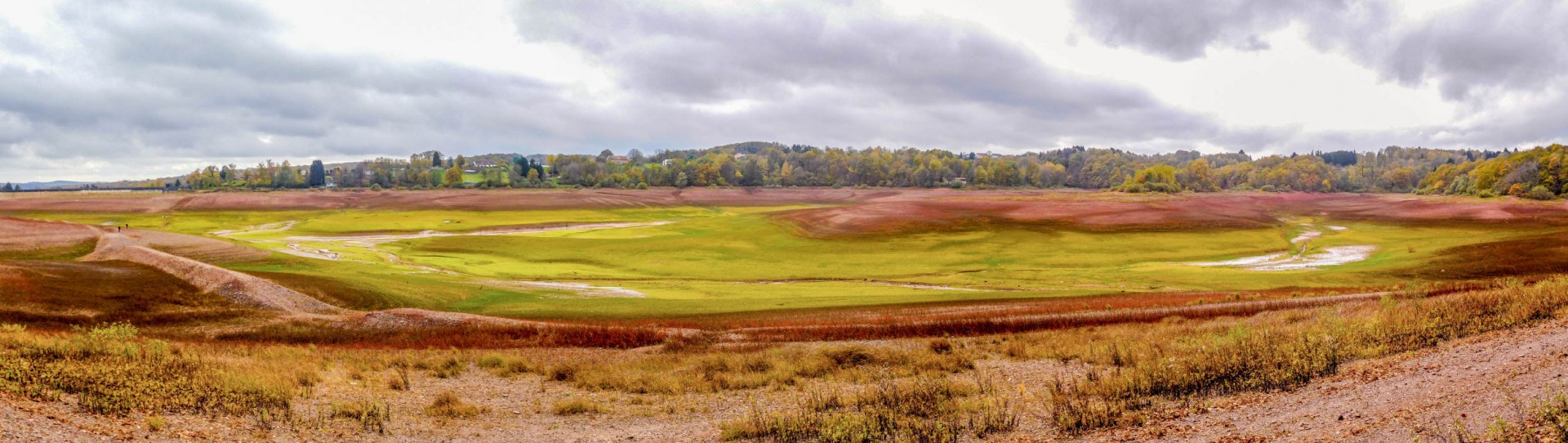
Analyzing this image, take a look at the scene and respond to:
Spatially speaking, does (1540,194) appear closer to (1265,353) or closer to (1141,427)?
(1265,353)

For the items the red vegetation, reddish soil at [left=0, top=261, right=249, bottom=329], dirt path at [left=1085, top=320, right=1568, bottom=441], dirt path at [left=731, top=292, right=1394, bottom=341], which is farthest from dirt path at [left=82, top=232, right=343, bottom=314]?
dirt path at [left=1085, top=320, right=1568, bottom=441]

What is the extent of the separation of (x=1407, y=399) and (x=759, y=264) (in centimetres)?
5941

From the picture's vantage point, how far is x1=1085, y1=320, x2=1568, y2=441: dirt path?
10359 mm

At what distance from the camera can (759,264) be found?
70000mm

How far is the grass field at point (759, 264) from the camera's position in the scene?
140 feet

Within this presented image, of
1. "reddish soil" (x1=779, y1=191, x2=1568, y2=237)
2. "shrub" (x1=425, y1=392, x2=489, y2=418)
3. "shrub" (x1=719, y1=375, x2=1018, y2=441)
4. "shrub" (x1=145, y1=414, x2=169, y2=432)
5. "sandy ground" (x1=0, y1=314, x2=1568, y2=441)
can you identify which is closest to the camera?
"sandy ground" (x1=0, y1=314, x2=1568, y2=441)

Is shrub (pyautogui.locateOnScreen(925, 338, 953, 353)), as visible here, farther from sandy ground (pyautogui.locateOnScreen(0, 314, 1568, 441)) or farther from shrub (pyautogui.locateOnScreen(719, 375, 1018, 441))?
shrub (pyautogui.locateOnScreen(719, 375, 1018, 441))

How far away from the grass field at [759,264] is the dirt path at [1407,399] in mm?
26694

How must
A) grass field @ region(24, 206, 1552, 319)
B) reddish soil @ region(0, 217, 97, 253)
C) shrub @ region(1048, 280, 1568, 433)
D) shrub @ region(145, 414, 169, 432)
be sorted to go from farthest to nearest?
reddish soil @ region(0, 217, 97, 253), grass field @ region(24, 206, 1552, 319), shrub @ region(1048, 280, 1568, 433), shrub @ region(145, 414, 169, 432)

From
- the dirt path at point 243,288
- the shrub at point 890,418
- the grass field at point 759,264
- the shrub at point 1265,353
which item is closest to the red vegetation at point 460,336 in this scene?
the dirt path at point 243,288

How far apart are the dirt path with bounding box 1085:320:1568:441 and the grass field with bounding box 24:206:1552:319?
26694 mm

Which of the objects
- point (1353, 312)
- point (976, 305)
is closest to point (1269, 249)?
point (976, 305)

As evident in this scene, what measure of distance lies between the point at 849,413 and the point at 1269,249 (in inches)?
3033

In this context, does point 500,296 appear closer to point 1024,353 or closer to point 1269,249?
point 1024,353
